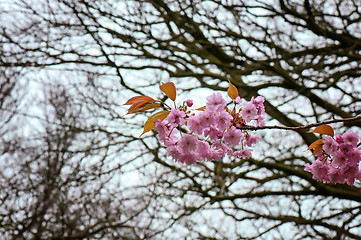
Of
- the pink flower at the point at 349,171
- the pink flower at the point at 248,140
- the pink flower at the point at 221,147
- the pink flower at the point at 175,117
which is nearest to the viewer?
the pink flower at the point at 175,117

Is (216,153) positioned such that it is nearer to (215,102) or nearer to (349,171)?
(215,102)


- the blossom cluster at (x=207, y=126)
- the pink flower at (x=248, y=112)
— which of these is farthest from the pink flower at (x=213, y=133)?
the pink flower at (x=248, y=112)

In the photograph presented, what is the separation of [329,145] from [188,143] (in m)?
0.56

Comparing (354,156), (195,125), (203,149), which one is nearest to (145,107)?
(195,125)

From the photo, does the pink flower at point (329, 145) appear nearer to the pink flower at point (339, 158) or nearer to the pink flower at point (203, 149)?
the pink flower at point (339, 158)

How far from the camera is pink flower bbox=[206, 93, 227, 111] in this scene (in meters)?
1.28

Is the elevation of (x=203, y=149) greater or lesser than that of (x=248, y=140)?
lesser

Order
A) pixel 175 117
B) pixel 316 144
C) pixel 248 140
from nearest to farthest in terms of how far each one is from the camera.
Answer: pixel 175 117 → pixel 316 144 → pixel 248 140

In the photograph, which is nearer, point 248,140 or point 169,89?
point 169,89

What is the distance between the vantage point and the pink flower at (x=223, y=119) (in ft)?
4.21

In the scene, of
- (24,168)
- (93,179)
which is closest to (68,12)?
(93,179)

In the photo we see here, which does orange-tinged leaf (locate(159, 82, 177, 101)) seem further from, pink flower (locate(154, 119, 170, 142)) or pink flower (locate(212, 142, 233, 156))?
pink flower (locate(212, 142, 233, 156))

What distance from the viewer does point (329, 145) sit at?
135 cm

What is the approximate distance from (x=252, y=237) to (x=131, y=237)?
154cm
